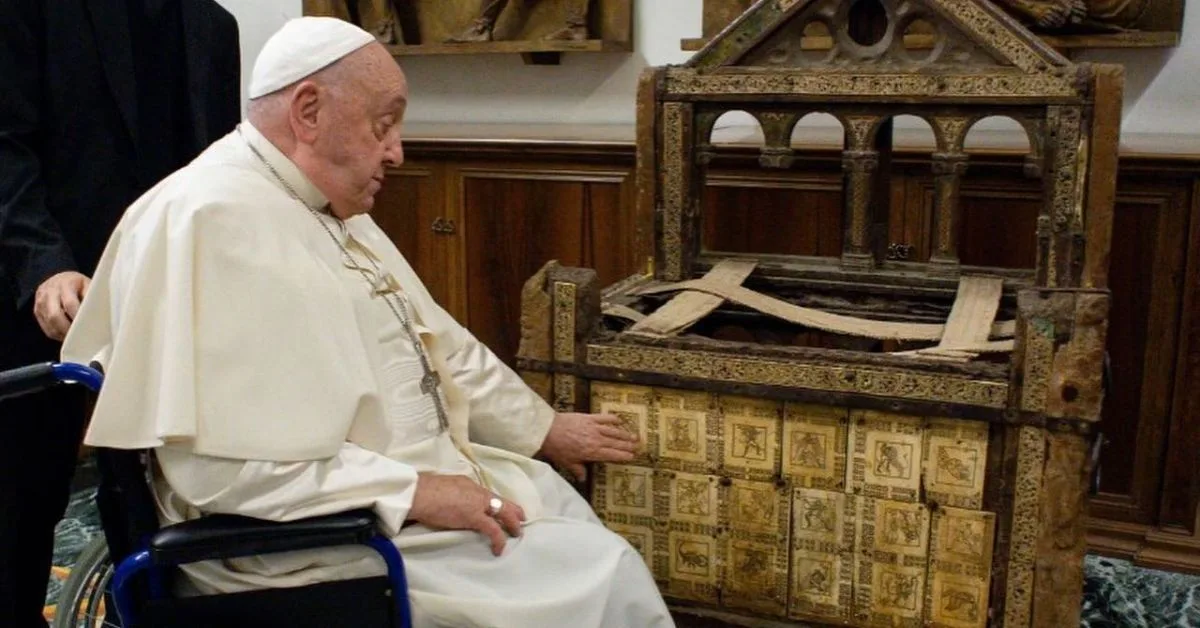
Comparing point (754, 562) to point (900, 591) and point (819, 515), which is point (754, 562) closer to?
point (819, 515)

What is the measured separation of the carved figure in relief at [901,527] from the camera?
200cm

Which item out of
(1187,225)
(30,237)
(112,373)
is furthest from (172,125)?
(1187,225)

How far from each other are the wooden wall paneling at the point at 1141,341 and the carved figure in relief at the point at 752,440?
155 centimetres

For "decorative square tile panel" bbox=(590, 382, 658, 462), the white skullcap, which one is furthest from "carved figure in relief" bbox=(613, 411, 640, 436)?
the white skullcap

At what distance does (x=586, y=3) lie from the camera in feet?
13.5

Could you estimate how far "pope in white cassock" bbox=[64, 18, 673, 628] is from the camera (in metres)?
1.68

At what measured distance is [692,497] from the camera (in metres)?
2.15

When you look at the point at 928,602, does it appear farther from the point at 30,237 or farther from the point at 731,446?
the point at 30,237

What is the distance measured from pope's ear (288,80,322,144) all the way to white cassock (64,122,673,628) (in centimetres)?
7

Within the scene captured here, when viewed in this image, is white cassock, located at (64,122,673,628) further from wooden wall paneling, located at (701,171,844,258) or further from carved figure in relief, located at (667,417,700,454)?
wooden wall paneling, located at (701,171,844,258)

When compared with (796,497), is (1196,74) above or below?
above

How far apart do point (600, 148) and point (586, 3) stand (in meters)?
0.76

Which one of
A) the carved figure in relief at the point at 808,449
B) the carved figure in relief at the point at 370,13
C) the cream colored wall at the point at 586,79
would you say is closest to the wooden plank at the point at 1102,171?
the carved figure in relief at the point at 808,449

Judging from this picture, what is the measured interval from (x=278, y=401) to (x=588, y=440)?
64cm
